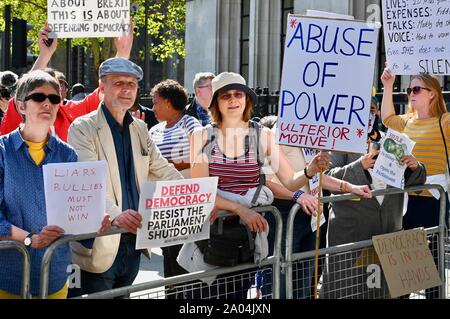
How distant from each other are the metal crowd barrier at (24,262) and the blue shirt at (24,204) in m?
0.15

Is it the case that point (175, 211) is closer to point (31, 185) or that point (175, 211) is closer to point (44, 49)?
point (31, 185)

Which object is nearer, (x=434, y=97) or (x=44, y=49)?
(x=44, y=49)

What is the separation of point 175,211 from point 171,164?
2.76ft

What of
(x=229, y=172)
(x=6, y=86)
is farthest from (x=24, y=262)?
(x=6, y=86)

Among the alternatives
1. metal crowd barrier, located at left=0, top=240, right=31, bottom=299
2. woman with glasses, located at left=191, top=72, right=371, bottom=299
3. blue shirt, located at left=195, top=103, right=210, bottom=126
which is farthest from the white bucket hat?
blue shirt, located at left=195, top=103, right=210, bottom=126

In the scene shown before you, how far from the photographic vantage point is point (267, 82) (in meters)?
23.0

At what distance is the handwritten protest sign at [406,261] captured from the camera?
244 inches

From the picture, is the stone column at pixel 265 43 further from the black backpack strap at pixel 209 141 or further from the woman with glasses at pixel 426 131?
the black backpack strap at pixel 209 141

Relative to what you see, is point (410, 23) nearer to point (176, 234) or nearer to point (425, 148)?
point (425, 148)

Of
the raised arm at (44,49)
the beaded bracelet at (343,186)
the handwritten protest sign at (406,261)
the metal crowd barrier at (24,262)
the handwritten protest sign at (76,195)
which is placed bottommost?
the handwritten protest sign at (406,261)

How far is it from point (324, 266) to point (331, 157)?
1.19 m

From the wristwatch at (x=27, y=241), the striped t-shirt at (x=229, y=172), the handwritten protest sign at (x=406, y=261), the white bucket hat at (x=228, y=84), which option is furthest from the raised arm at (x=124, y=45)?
the wristwatch at (x=27, y=241)

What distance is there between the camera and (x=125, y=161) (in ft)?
17.7

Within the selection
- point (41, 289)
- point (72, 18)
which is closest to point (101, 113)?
point (41, 289)
